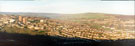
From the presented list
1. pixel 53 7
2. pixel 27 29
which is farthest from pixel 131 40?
pixel 27 29

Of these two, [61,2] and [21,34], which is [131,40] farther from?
[21,34]

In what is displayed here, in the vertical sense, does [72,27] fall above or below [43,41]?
above

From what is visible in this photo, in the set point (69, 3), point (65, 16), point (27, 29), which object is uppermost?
point (69, 3)

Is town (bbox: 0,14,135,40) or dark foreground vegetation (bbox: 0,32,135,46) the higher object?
town (bbox: 0,14,135,40)
